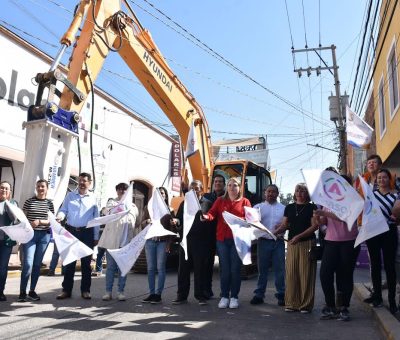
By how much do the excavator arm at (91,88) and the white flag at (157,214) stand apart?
1.54 m

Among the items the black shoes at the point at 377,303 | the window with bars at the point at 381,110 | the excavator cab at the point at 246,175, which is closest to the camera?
the black shoes at the point at 377,303

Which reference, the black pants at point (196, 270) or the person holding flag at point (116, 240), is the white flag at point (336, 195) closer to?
the black pants at point (196, 270)

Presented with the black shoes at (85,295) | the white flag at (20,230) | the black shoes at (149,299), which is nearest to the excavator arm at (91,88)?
the white flag at (20,230)

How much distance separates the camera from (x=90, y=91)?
7883 millimetres

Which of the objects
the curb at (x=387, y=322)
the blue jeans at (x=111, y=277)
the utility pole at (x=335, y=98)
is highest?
the utility pole at (x=335, y=98)

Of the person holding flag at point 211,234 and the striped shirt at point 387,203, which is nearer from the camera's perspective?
the striped shirt at point 387,203

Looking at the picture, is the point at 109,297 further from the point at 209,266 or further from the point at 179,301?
the point at 209,266

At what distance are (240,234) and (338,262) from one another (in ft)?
4.43

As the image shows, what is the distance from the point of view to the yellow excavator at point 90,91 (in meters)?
6.31

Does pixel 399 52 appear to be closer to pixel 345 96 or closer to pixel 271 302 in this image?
pixel 271 302

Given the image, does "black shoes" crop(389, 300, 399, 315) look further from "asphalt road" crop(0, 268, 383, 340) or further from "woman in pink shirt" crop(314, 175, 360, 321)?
"woman in pink shirt" crop(314, 175, 360, 321)

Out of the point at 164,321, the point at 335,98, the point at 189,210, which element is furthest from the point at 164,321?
the point at 335,98

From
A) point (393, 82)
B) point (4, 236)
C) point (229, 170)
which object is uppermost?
point (393, 82)

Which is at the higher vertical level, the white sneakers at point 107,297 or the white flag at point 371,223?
the white flag at point 371,223
